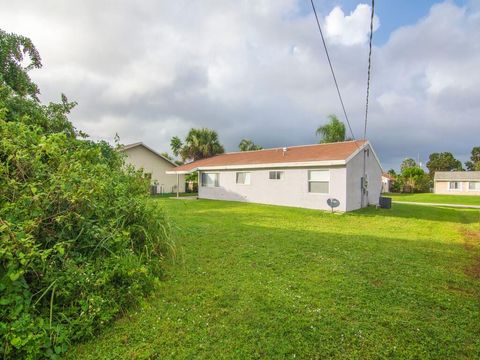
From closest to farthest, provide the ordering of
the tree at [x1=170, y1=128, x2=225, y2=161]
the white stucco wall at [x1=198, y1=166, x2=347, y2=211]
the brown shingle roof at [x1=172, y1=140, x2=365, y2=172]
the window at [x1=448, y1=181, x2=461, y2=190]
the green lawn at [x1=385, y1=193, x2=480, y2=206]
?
the white stucco wall at [x1=198, y1=166, x2=347, y2=211], the brown shingle roof at [x1=172, y1=140, x2=365, y2=172], the green lawn at [x1=385, y1=193, x2=480, y2=206], the tree at [x1=170, y1=128, x2=225, y2=161], the window at [x1=448, y1=181, x2=461, y2=190]

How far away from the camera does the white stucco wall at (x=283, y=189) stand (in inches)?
498

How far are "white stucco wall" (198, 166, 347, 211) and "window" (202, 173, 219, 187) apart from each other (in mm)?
441

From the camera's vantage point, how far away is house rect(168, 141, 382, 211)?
1274 cm

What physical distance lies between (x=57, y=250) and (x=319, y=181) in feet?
40.7

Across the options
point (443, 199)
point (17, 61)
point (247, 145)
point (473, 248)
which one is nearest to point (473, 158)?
point (443, 199)

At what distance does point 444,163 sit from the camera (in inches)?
2704

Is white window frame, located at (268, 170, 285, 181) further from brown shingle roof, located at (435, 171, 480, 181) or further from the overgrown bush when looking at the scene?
brown shingle roof, located at (435, 171, 480, 181)

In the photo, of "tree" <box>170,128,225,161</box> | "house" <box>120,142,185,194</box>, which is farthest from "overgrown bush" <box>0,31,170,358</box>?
"tree" <box>170,128,225,161</box>

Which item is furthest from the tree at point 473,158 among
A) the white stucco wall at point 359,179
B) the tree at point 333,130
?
the white stucco wall at point 359,179

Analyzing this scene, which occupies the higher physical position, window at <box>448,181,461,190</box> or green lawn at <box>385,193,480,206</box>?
window at <box>448,181,461,190</box>

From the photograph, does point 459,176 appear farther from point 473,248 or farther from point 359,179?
point 473,248

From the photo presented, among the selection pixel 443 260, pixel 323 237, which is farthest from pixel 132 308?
pixel 443 260

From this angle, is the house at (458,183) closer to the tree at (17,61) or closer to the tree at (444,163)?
the tree at (444,163)

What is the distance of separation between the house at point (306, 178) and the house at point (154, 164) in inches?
332
